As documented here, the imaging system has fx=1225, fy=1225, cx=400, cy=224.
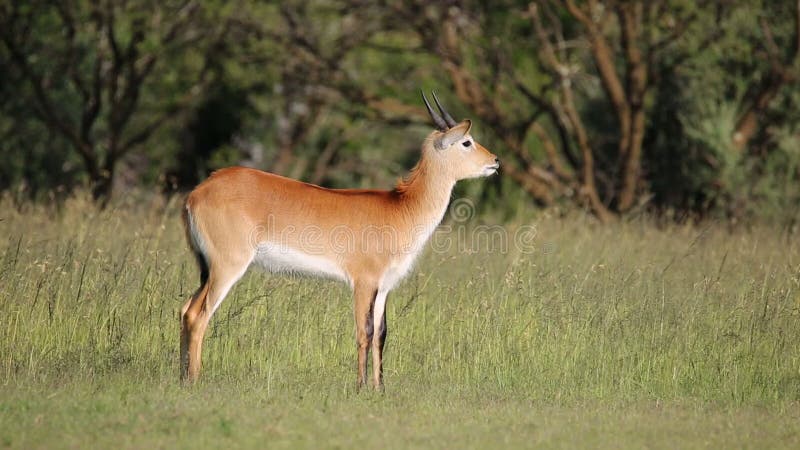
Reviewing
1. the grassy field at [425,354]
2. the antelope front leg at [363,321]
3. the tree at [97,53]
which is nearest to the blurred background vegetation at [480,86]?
the tree at [97,53]

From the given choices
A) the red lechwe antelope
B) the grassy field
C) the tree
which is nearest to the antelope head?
the red lechwe antelope

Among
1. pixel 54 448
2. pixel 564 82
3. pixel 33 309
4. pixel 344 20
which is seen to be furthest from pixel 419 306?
pixel 344 20

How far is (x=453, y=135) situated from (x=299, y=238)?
1503mm

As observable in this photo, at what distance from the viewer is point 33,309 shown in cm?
918

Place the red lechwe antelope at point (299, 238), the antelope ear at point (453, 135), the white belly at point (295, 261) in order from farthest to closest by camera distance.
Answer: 1. the antelope ear at point (453, 135)
2. the white belly at point (295, 261)
3. the red lechwe antelope at point (299, 238)

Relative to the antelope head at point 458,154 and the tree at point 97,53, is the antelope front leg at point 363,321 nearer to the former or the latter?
the antelope head at point 458,154

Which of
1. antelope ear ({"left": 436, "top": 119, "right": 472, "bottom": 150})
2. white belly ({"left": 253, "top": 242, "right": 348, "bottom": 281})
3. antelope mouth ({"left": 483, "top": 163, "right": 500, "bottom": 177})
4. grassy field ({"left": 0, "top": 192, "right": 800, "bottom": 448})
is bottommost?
grassy field ({"left": 0, "top": 192, "right": 800, "bottom": 448})

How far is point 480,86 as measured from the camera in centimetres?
1902

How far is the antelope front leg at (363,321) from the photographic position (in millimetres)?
8539

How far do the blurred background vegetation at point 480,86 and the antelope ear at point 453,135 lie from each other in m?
6.13

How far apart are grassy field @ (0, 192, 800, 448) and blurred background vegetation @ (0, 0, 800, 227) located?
4581 millimetres

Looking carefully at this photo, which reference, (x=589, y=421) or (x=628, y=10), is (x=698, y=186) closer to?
(x=628, y=10)

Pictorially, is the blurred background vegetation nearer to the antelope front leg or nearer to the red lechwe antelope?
the red lechwe antelope

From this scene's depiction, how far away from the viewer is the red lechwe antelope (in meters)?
8.49
